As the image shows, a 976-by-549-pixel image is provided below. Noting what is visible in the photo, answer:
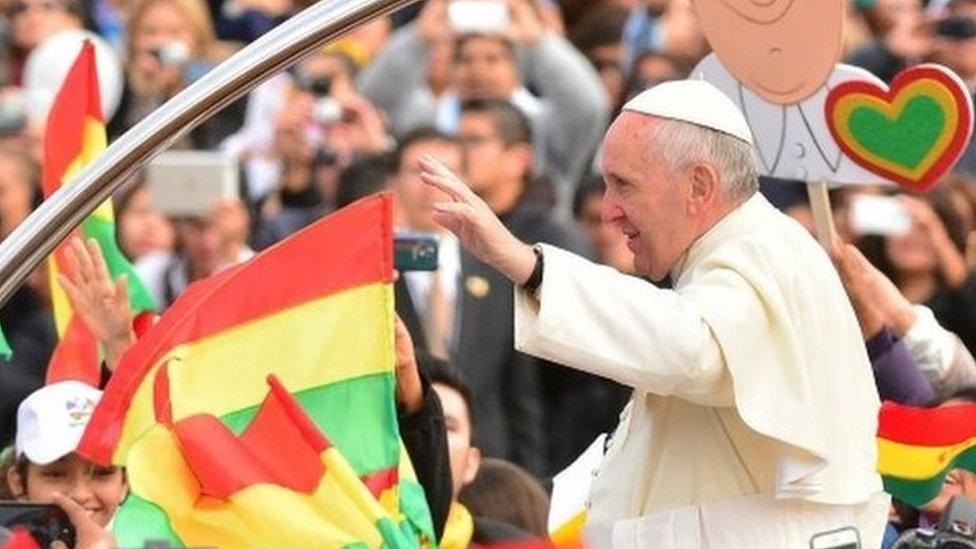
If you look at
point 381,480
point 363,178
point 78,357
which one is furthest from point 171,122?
point 363,178

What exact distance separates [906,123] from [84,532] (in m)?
2.38


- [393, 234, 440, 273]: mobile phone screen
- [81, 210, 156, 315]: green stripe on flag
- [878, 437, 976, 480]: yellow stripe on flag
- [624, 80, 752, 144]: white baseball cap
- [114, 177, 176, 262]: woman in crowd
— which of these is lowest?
[114, 177, 176, 262]: woman in crowd

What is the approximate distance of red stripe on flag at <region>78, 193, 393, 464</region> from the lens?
26.4 feet

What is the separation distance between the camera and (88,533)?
24.9 ft

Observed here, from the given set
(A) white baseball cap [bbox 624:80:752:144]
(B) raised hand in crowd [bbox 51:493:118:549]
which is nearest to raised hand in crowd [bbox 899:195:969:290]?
(A) white baseball cap [bbox 624:80:752:144]

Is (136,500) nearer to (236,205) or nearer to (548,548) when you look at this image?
(548,548)

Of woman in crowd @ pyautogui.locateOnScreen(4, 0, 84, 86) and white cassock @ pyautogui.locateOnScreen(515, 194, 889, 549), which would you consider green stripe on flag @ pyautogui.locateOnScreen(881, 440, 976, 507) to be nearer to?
white cassock @ pyautogui.locateOnScreen(515, 194, 889, 549)

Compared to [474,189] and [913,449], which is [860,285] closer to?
[913,449]

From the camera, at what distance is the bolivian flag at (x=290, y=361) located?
26.0 ft

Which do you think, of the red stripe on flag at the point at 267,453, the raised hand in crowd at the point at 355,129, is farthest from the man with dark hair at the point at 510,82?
the red stripe on flag at the point at 267,453

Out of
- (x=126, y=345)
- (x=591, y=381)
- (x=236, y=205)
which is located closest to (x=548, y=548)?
(x=126, y=345)

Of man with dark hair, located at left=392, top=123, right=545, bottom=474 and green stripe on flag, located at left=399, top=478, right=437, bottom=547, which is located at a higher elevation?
green stripe on flag, located at left=399, top=478, right=437, bottom=547

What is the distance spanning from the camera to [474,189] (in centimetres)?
1248

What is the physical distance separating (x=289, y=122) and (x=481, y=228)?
753cm
